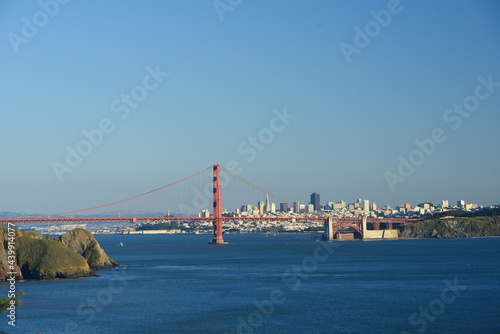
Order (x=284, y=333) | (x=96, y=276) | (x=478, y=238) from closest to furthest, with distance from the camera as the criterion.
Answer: (x=284, y=333) < (x=96, y=276) < (x=478, y=238)

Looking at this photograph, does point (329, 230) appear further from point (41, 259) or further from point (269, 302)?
point (269, 302)

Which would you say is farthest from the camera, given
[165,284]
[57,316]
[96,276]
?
[96,276]

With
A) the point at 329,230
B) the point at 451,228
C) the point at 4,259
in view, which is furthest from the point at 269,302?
the point at 451,228

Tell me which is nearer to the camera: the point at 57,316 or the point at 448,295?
the point at 57,316

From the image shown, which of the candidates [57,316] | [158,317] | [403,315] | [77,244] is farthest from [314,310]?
[77,244]

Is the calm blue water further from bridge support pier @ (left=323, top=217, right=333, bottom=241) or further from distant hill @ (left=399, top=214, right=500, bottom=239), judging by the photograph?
distant hill @ (left=399, top=214, right=500, bottom=239)

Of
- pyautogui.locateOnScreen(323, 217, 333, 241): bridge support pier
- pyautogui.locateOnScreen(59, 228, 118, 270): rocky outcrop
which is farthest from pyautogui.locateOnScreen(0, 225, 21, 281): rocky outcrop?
pyautogui.locateOnScreen(323, 217, 333, 241): bridge support pier

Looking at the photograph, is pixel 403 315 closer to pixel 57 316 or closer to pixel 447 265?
pixel 57 316
